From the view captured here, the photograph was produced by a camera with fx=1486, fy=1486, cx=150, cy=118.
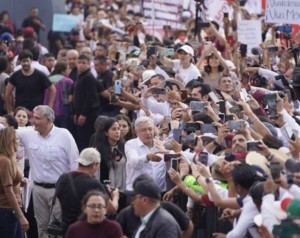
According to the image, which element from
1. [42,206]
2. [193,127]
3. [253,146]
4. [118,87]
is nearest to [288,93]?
[193,127]

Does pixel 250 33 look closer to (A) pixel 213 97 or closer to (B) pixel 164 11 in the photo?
(B) pixel 164 11

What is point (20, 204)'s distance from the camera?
54.4 feet

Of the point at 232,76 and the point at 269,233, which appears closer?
the point at 269,233

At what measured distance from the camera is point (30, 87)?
2270 cm

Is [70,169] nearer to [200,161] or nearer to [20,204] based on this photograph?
[20,204]

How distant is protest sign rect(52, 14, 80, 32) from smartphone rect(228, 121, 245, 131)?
21299 millimetres

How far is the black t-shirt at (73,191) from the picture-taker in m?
15.1

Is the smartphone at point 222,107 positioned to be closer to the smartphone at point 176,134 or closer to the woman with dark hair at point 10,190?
the smartphone at point 176,134

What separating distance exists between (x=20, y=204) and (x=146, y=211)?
3.78 meters

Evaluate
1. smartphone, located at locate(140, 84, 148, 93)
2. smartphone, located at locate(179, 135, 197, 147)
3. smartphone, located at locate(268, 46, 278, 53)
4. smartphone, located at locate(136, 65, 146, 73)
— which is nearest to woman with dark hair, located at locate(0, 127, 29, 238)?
smartphone, located at locate(179, 135, 197, 147)

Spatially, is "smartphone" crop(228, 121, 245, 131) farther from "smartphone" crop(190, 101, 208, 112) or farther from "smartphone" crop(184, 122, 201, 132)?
"smartphone" crop(190, 101, 208, 112)

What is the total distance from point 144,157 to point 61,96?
26.1ft

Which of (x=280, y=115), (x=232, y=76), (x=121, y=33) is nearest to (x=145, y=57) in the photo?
(x=232, y=76)

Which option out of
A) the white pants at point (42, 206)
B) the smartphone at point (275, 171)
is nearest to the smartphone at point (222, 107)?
the white pants at point (42, 206)
